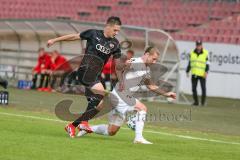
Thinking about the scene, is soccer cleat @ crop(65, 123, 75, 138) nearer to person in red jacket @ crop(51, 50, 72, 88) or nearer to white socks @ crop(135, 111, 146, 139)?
white socks @ crop(135, 111, 146, 139)

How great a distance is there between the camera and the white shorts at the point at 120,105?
1276 cm

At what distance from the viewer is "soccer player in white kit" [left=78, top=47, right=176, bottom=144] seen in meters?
12.6

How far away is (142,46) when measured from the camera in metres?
27.0

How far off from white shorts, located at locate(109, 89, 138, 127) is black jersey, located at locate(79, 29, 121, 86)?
0.49 meters

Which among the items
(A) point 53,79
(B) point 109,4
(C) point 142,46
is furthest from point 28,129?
(B) point 109,4

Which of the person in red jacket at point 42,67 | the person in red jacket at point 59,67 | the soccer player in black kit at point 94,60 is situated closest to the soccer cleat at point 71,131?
the soccer player in black kit at point 94,60

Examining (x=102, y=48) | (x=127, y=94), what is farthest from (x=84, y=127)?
(x=102, y=48)

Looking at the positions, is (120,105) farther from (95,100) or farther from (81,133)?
(81,133)

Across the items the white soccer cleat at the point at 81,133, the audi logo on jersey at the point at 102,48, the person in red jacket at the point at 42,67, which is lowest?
the person in red jacket at the point at 42,67

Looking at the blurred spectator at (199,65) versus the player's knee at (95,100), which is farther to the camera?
the blurred spectator at (199,65)

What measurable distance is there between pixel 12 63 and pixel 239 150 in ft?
68.1

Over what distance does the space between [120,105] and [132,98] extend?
0.23m

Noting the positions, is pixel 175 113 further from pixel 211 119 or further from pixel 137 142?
pixel 137 142

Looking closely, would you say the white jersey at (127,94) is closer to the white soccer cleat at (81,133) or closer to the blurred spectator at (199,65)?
the white soccer cleat at (81,133)
